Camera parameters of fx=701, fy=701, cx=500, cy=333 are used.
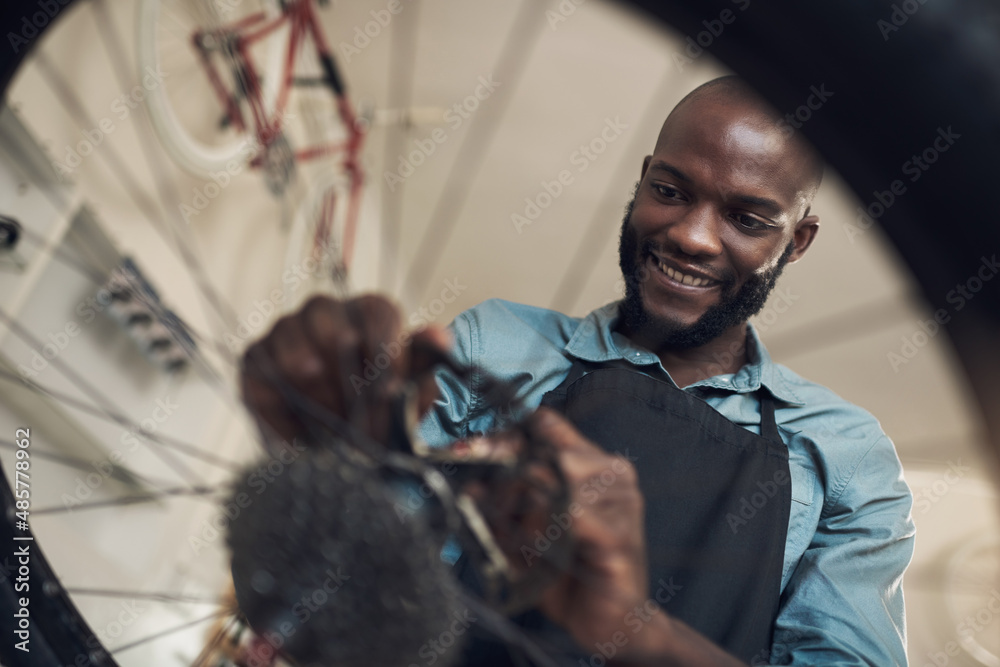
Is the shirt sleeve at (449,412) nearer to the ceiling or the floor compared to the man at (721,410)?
nearer to the floor

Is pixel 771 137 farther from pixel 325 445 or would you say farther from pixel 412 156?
pixel 412 156

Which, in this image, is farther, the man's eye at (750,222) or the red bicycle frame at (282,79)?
the red bicycle frame at (282,79)

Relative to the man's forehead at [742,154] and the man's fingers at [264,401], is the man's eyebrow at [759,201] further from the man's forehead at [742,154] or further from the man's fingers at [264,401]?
the man's fingers at [264,401]

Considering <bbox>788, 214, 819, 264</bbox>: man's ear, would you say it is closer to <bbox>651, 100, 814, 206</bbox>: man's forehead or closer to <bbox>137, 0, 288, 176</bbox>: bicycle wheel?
<bbox>651, 100, 814, 206</bbox>: man's forehead

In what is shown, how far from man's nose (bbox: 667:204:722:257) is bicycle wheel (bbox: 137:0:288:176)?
0.68 meters

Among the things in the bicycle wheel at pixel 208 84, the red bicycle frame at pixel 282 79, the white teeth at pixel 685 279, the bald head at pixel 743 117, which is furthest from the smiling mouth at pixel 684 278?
the bicycle wheel at pixel 208 84

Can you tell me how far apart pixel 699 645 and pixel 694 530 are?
0.13 m

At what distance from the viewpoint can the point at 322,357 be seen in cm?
34

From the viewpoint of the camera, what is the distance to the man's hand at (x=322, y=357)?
13.3 inches

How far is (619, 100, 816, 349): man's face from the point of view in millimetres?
533

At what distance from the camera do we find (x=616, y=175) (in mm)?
1485

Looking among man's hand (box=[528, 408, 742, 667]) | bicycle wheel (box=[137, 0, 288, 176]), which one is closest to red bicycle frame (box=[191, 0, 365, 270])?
bicycle wheel (box=[137, 0, 288, 176])

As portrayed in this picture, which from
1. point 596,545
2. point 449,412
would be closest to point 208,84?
point 449,412

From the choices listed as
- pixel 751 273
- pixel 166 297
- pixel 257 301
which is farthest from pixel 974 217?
pixel 257 301
